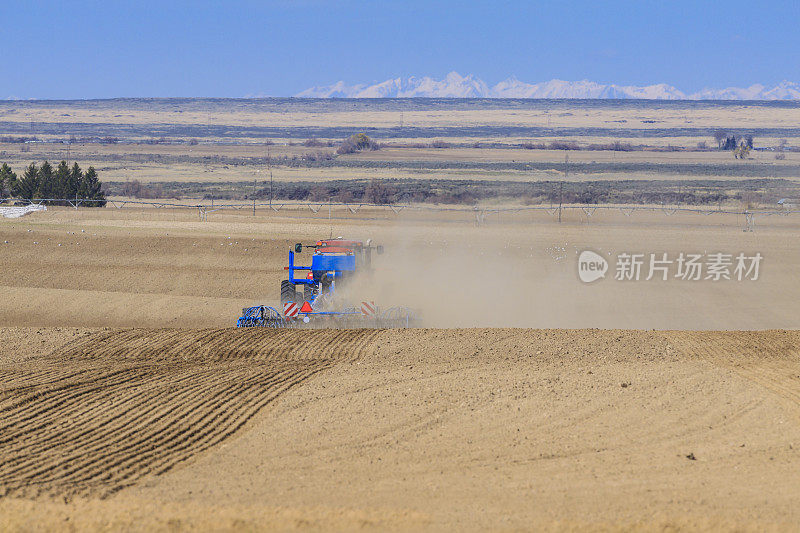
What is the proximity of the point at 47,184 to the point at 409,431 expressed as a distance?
52184 mm

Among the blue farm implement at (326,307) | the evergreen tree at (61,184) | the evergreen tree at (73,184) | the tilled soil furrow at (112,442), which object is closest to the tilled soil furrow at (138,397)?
the tilled soil furrow at (112,442)

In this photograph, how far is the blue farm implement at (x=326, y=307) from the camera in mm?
22922

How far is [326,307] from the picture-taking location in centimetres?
2355

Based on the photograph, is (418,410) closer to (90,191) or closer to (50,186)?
(90,191)

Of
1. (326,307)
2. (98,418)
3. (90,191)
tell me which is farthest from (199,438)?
(90,191)

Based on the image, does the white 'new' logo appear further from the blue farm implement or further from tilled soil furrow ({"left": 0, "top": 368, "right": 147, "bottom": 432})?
tilled soil furrow ({"left": 0, "top": 368, "right": 147, "bottom": 432})

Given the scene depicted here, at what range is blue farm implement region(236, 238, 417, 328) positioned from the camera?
2292 cm

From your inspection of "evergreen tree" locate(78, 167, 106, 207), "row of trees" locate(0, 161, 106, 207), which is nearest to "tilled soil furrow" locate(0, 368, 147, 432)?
"evergreen tree" locate(78, 167, 106, 207)

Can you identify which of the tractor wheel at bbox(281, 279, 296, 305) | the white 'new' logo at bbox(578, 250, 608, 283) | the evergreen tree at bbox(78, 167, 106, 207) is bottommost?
the white 'new' logo at bbox(578, 250, 608, 283)

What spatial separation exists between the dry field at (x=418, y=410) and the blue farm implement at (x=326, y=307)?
0.64m

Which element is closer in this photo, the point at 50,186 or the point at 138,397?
the point at 138,397

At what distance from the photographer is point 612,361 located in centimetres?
1897

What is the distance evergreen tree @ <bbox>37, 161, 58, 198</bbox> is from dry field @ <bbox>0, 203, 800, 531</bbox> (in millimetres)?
29958

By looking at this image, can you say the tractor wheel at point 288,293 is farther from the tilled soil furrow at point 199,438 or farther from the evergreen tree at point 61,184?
the evergreen tree at point 61,184
